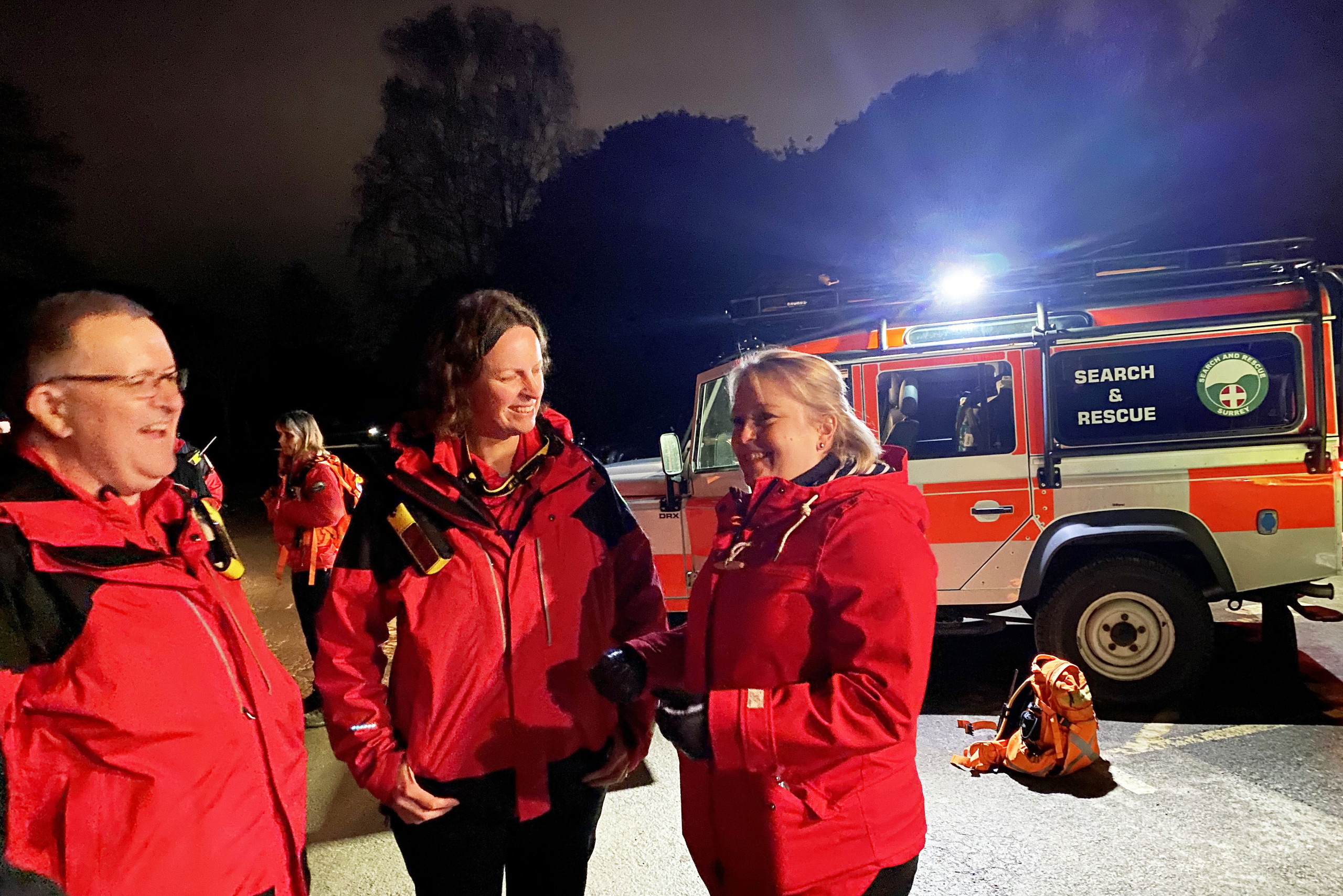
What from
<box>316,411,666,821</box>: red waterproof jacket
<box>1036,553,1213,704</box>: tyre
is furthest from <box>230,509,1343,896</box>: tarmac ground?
<box>316,411,666,821</box>: red waterproof jacket

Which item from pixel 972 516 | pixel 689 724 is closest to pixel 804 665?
pixel 689 724

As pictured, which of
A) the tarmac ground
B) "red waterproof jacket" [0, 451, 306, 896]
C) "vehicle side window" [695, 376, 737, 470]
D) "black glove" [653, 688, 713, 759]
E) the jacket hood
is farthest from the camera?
"vehicle side window" [695, 376, 737, 470]

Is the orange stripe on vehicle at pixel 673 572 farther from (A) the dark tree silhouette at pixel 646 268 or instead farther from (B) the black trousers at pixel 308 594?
(A) the dark tree silhouette at pixel 646 268

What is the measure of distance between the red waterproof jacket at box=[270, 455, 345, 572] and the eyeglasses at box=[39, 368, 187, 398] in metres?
3.51

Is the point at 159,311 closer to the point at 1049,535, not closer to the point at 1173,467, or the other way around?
the point at 1049,535

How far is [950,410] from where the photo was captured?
4.74 metres

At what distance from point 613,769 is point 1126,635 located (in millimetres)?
4047

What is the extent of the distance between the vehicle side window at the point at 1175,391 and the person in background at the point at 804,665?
352 cm

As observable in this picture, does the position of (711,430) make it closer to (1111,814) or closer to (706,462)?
(706,462)

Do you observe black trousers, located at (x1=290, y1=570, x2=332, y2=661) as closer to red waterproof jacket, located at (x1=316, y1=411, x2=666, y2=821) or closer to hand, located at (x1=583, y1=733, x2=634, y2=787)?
red waterproof jacket, located at (x1=316, y1=411, x2=666, y2=821)

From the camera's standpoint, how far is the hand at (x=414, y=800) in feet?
5.40

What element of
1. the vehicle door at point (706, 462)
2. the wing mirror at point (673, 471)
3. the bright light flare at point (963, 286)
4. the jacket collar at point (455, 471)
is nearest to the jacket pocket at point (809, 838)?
the jacket collar at point (455, 471)

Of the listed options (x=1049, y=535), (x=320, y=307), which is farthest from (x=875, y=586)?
(x=320, y=307)

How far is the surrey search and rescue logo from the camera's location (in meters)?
4.45
